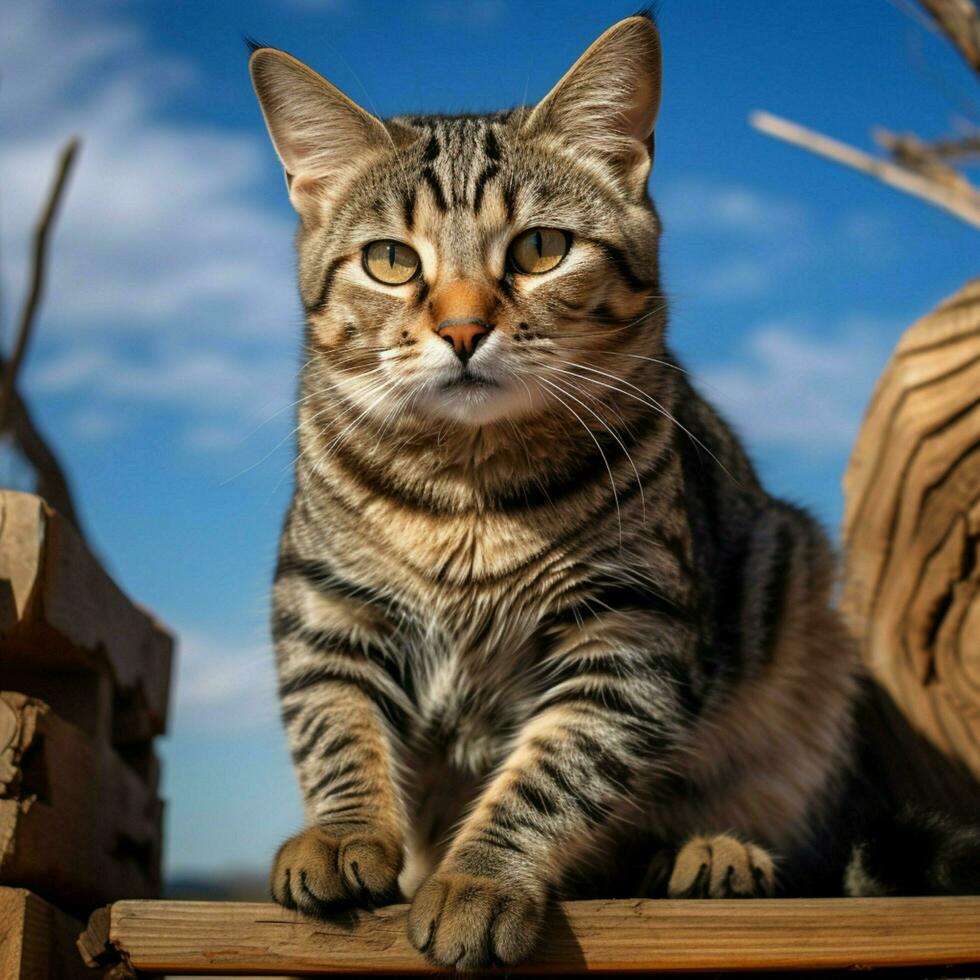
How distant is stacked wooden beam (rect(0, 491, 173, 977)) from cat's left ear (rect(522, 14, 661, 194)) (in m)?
1.05

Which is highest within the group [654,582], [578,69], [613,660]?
[578,69]

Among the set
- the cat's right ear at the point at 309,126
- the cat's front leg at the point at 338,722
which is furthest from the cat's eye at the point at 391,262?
the cat's front leg at the point at 338,722

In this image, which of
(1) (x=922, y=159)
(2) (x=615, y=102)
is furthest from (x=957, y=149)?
(2) (x=615, y=102)

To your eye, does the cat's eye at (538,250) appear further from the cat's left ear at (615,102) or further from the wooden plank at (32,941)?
the wooden plank at (32,941)

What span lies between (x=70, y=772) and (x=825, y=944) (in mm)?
1150

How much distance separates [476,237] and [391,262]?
153mm

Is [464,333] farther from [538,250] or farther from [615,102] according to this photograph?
[615,102]

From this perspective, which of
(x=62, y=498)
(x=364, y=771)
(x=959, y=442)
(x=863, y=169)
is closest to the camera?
(x=364, y=771)

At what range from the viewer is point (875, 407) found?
2.76 m

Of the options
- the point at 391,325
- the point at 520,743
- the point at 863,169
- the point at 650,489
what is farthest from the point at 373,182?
the point at 863,169

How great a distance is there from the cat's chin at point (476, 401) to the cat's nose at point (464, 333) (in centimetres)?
5

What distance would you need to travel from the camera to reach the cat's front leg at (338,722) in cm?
161

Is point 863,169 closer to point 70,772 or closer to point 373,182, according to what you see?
point 373,182

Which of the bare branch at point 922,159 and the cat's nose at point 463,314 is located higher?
the bare branch at point 922,159
